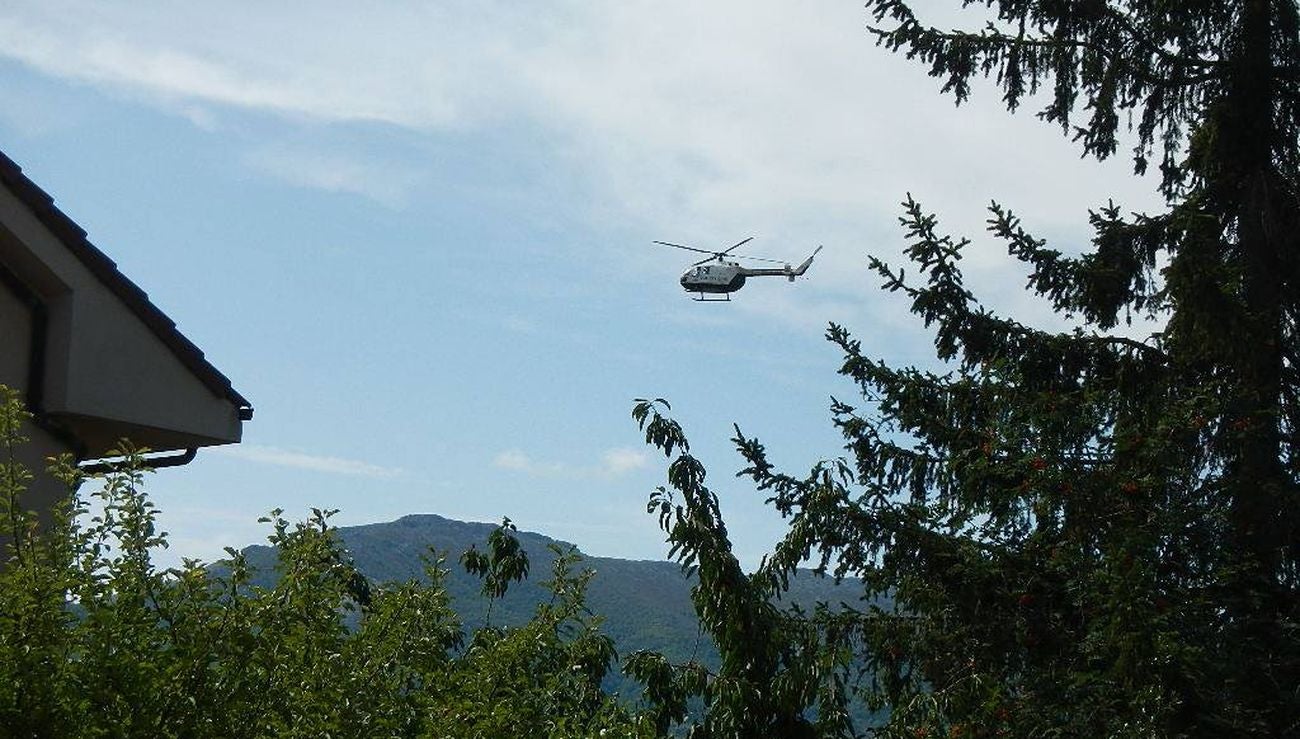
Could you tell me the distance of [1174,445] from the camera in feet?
41.8

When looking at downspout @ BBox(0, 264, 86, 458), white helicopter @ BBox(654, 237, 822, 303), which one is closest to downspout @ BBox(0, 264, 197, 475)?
downspout @ BBox(0, 264, 86, 458)

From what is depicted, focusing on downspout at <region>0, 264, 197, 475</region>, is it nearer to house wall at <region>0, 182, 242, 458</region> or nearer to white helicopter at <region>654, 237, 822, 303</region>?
house wall at <region>0, 182, 242, 458</region>

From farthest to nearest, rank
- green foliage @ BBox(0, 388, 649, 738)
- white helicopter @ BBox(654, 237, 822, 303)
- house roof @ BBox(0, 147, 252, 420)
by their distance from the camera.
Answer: white helicopter @ BBox(654, 237, 822, 303) < house roof @ BBox(0, 147, 252, 420) < green foliage @ BBox(0, 388, 649, 738)

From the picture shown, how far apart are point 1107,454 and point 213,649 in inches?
348

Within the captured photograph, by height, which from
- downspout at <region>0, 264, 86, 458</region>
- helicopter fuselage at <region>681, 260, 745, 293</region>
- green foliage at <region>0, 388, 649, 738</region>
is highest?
helicopter fuselage at <region>681, 260, 745, 293</region>

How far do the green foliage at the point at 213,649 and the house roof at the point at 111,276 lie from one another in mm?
4570

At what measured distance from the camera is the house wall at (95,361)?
1032 centimetres

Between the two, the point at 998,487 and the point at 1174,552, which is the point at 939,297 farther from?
the point at 1174,552

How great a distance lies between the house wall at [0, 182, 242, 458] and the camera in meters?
10.3

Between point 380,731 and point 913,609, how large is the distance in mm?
8903

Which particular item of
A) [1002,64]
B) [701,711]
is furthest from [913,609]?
[1002,64]

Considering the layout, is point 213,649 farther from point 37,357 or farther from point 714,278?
point 714,278

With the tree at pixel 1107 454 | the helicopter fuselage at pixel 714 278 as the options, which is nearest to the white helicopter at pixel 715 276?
the helicopter fuselage at pixel 714 278

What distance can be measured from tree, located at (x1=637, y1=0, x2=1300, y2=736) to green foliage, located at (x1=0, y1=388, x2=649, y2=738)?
137 inches
